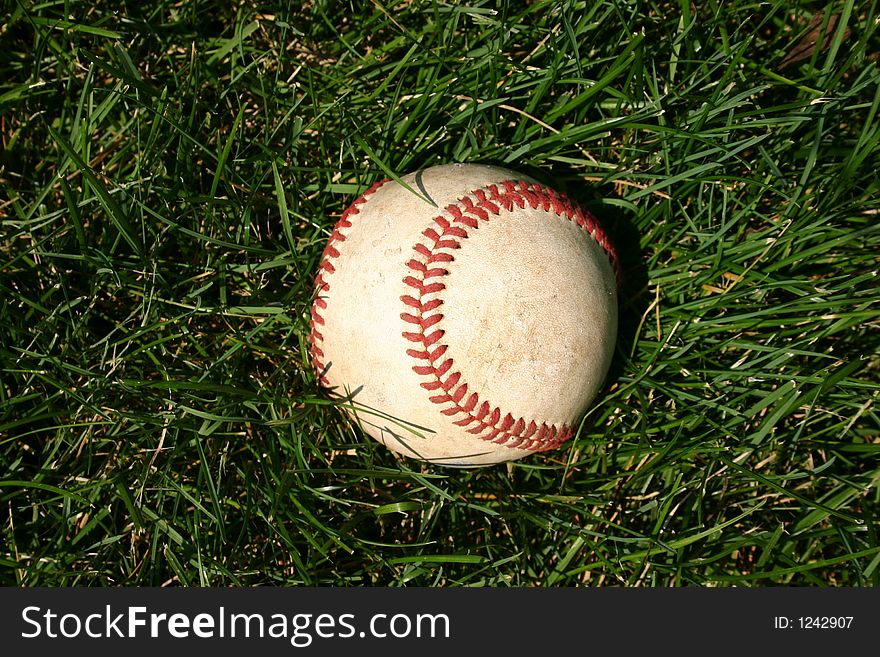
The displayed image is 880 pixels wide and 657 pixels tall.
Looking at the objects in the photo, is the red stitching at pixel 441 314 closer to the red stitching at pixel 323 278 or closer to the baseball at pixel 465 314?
the baseball at pixel 465 314

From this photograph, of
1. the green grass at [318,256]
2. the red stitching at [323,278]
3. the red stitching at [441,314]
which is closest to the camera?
the red stitching at [441,314]

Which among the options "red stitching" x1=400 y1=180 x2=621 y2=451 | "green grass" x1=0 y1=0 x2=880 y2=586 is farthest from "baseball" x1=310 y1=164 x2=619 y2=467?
"green grass" x1=0 y1=0 x2=880 y2=586

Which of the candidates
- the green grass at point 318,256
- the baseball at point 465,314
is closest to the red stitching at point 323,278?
A: the baseball at point 465,314

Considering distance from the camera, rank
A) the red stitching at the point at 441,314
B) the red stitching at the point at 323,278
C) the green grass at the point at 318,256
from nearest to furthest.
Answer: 1. the red stitching at the point at 441,314
2. the red stitching at the point at 323,278
3. the green grass at the point at 318,256

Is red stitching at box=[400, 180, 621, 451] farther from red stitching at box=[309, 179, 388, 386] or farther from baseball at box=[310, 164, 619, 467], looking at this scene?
red stitching at box=[309, 179, 388, 386]

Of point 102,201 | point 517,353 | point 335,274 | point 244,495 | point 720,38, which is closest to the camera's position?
point 517,353

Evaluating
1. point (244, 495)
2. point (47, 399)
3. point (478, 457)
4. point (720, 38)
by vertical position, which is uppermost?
point (720, 38)

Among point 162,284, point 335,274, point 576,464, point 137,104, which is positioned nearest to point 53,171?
point 137,104

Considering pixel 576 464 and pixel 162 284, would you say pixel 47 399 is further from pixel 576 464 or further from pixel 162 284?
pixel 576 464
